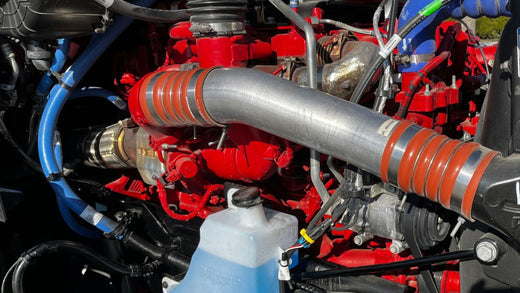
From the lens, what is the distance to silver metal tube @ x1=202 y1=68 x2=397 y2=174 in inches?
55.9

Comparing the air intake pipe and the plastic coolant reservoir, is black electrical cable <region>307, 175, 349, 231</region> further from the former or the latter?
the air intake pipe

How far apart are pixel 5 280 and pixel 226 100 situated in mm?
1334

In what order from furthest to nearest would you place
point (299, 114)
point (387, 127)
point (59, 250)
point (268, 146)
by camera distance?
point (59, 250) → point (268, 146) → point (299, 114) → point (387, 127)

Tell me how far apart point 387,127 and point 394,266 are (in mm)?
485

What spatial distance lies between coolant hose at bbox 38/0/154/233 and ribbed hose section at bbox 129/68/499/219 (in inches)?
20.0

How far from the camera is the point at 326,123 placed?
147cm

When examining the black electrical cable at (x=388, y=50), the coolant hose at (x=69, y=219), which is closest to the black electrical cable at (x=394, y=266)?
the black electrical cable at (x=388, y=50)

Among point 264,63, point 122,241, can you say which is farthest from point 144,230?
point 264,63

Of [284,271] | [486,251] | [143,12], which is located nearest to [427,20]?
[486,251]

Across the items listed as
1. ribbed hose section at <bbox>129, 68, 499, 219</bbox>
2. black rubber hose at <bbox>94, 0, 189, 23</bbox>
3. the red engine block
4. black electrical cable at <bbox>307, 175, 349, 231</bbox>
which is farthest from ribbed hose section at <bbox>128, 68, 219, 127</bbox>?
black electrical cable at <bbox>307, 175, 349, 231</bbox>

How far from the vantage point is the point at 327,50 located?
6.29 feet

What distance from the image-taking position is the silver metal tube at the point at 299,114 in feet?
4.66

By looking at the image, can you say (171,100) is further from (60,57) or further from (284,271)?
(60,57)

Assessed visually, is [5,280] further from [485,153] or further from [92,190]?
[485,153]
